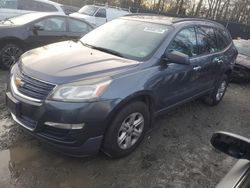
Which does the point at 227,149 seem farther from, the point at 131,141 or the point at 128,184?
the point at 131,141

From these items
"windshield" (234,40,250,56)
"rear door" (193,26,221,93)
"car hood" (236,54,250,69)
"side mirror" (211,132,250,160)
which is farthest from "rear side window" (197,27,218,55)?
"windshield" (234,40,250,56)

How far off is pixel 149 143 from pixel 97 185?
4.30ft

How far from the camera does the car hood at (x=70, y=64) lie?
3.58m

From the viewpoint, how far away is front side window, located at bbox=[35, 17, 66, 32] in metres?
7.57

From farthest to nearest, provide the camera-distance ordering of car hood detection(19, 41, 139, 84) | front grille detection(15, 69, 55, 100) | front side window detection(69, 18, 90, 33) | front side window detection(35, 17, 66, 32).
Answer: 1. front side window detection(69, 18, 90, 33)
2. front side window detection(35, 17, 66, 32)
3. car hood detection(19, 41, 139, 84)
4. front grille detection(15, 69, 55, 100)

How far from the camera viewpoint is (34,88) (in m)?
3.55

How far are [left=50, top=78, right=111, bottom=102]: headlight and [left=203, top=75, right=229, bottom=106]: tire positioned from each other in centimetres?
352

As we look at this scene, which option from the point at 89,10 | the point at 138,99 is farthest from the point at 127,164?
the point at 89,10

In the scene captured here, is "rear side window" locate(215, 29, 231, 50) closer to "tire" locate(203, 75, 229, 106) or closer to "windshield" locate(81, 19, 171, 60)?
"tire" locate(203, 75, 229, 106)

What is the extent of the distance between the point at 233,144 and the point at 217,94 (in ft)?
15.9

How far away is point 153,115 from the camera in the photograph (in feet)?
14.4

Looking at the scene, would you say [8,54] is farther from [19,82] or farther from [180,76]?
[180,76]

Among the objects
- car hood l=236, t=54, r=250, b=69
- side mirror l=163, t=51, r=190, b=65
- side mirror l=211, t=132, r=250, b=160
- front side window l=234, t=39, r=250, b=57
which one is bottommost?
car hood l=236, t=54, r=250, b=69

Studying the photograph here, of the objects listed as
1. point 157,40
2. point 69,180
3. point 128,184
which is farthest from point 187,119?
point 69,180
